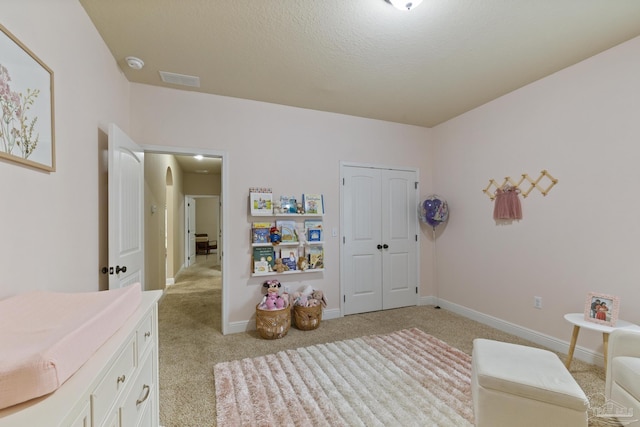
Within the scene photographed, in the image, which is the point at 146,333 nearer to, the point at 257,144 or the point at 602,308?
the point at 257,144

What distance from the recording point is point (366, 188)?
3.88 m

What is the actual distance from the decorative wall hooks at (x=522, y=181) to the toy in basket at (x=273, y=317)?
2.71 metres

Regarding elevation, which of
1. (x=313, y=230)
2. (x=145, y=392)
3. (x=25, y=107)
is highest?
(x=25, y=107)

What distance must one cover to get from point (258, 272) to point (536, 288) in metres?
2.93

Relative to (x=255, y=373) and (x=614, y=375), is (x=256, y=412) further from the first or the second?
(x=614, y=375)

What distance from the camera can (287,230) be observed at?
3.37m

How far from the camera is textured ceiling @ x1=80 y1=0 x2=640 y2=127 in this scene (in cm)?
187

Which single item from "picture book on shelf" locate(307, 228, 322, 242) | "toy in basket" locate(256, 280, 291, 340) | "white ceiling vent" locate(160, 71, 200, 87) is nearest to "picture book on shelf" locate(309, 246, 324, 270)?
"picture book on shelf" locate(307, 228, 322, 242)

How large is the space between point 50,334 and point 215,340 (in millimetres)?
2424

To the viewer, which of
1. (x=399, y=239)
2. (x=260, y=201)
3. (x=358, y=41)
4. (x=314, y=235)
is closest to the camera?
(x=358, y=41)

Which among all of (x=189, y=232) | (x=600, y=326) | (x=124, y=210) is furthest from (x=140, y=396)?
(x=189, y=232)

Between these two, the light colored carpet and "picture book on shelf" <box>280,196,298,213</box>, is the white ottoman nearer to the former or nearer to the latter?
the light colored carpet

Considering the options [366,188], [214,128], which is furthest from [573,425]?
[214,128]

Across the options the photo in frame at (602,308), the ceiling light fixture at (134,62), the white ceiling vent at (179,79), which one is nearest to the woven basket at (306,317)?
the photo in frame at (602,308)
